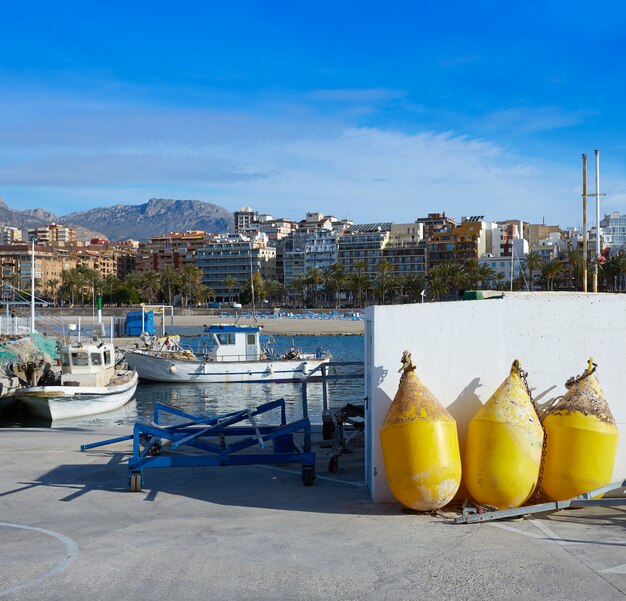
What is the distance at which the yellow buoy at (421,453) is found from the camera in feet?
31.8

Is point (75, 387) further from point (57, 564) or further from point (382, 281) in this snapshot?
point (382, 281)

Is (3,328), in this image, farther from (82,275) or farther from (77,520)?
(82,275)

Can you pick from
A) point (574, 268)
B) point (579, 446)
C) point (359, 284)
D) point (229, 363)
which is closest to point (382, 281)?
point (359, 284)

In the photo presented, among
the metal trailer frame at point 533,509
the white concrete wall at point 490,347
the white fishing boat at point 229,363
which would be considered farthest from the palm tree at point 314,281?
the metal trailer frame at point 533,509

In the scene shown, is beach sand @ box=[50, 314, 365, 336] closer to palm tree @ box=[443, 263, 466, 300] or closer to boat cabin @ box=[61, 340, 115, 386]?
palm tree @ box=[443, 263, 466, 300]

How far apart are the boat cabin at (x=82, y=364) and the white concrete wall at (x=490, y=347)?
837 inches

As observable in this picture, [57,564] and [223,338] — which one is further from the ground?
[223,338]

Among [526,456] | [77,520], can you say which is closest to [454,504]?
[526,456]

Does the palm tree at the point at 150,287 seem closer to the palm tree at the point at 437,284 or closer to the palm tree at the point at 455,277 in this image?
the palm tree at the point at 437,284

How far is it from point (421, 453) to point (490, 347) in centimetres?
199

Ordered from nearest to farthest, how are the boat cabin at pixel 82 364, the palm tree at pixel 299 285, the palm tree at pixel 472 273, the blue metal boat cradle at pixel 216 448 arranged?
1. the blue metal boat cradle at pixel 216 448
2. the boat cabin at pixel 82 364
3. the palm tree at pixel 472 273
4. the palm tree at pixel 299 285

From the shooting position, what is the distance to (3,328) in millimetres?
55281

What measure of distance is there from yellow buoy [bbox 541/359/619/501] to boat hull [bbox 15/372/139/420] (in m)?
22.0

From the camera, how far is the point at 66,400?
2905 cm
